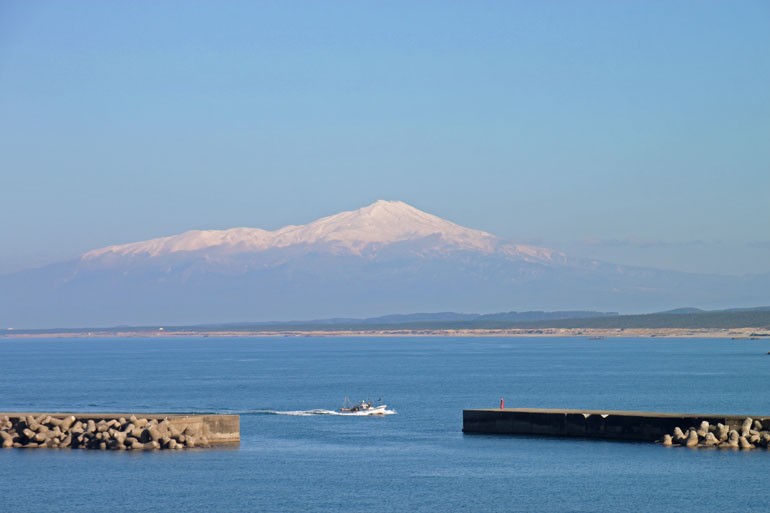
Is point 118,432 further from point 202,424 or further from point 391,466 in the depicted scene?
point 391,466

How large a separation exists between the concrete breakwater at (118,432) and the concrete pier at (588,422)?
39.7ft

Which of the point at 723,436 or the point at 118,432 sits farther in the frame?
the point at 118,432

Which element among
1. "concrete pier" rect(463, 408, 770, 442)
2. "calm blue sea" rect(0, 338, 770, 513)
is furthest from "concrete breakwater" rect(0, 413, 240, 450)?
"concrete pier" rect(463, 408, 770, 442)

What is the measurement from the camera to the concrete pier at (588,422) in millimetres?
58750

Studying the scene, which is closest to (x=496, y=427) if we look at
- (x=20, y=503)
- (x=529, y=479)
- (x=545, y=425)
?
(x=545, y=425)

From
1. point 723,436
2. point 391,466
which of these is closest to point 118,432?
point 391,466

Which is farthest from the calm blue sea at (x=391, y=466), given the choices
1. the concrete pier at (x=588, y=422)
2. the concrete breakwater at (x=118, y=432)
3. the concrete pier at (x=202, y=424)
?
the concrete breakwater at (x=118, y=432)

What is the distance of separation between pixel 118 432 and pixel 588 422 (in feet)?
69.1

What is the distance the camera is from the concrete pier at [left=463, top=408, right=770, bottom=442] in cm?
5875

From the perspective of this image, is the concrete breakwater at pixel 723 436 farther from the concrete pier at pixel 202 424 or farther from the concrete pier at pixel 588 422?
the concrete pier at pixel 202 424

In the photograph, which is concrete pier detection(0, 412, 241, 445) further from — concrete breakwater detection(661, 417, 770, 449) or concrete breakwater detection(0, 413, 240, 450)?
concrete breakwater detection(661, 417, 770, 449)

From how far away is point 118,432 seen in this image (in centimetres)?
5966

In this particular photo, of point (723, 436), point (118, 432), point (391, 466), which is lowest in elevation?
point (391, 466)

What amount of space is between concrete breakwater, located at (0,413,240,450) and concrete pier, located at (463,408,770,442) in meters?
12.1
